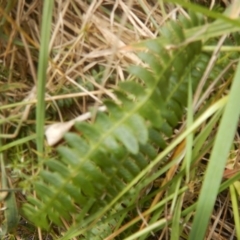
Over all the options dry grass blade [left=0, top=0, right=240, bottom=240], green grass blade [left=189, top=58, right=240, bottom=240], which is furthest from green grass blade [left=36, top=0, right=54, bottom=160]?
green grass blade [left=189, top=58, right=240, bottom=240]

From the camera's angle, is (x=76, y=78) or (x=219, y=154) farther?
(x=76, y=78)

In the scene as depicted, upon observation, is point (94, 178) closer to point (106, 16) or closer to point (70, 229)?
point (70, 229)

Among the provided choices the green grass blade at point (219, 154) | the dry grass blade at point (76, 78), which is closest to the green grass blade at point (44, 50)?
the dry grass blade at point (76, 78)

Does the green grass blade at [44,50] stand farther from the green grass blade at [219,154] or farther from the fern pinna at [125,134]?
the green grass blade at [219,154]

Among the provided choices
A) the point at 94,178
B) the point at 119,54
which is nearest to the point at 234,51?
the point at 119,54

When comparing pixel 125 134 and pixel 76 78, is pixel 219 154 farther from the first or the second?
pixel 76 78

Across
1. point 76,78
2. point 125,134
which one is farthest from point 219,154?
point 76,78
